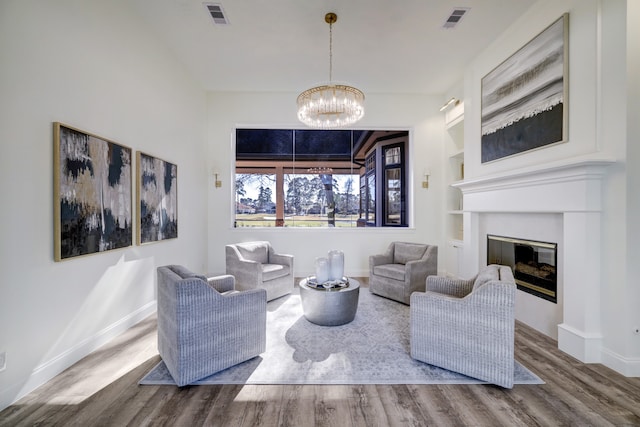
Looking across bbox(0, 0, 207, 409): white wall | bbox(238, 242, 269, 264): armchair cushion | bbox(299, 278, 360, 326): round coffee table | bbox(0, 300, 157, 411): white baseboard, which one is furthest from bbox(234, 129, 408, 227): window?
bbox(0, 300, 157, 411): white baseboard

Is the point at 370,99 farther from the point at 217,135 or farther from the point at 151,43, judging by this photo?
the point at 151,43

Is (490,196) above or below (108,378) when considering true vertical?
above

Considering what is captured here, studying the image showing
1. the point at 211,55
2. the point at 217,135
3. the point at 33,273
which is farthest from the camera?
the point at 217,135

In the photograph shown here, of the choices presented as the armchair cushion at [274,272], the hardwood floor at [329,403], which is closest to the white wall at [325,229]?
the armchair cushion at [274,272]

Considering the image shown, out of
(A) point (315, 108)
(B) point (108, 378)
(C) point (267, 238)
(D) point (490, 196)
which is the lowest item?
(B) point (108, 378)

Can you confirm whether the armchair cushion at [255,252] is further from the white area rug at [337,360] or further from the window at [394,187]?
the window at [394,187]

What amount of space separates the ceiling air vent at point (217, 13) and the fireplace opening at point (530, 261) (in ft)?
14.5

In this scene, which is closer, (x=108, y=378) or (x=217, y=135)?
(x=108, y=378)

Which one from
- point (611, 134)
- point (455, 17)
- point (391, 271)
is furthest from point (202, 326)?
point (455, 17)

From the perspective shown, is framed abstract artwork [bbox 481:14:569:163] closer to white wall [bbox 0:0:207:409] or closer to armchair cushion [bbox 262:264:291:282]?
armchair cushion [bbox 262:264:291:282]

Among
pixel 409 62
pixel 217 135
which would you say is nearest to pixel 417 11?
pixel 409 62

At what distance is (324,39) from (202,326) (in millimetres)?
3677

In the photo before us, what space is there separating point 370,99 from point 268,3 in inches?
113

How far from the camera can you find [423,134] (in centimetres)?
557
